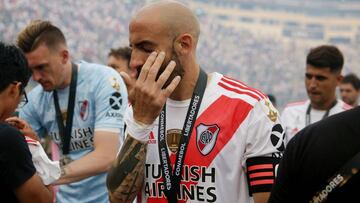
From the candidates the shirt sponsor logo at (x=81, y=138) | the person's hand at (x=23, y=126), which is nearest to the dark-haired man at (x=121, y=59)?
the shirt sponsor logo at (x=81, y=138)

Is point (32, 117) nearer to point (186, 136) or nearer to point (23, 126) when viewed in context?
point (23, 126)

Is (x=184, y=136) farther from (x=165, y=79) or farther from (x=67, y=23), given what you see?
(x=67, y=23)

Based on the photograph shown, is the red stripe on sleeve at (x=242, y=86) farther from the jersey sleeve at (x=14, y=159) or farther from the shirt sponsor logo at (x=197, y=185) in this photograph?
the jersey sleeve at (x=14, y=159)

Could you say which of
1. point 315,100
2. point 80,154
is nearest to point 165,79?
point 80,154

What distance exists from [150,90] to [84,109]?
2287 mm

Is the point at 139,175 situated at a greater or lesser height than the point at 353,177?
lesser

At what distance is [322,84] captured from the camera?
6492mm

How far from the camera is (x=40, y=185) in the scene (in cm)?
301

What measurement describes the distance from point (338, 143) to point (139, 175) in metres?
1.27

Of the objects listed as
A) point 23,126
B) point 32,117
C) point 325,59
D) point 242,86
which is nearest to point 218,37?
point 325,59

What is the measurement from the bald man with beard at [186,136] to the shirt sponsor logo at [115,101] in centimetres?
187

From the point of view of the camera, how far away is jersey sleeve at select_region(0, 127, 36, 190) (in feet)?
9.34

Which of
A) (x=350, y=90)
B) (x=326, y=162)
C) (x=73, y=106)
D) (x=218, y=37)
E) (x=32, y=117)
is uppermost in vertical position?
(x=326, y=162)

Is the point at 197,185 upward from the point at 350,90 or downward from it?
upward
